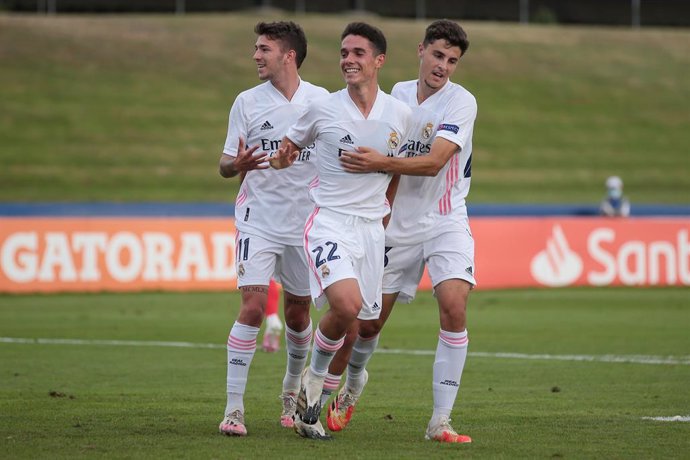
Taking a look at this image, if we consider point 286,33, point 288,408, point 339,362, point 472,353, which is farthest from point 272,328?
point 286,33

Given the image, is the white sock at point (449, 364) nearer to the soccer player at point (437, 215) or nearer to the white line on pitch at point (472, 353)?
the soccer player at point (437, 215)

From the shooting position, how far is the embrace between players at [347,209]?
27.5 feet

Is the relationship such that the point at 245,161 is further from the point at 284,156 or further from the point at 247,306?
the point at 247,306

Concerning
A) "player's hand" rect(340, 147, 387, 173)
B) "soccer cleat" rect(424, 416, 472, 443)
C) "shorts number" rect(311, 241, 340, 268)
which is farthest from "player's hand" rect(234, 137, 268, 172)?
"soccer cleat" rect(424, 416, 472, 443)

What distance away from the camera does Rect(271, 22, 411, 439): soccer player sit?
8.35 meters

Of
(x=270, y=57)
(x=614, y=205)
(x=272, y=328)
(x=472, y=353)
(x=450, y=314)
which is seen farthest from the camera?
(x=614, y=205)

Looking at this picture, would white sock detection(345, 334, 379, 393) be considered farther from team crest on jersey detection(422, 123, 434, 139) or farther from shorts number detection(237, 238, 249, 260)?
team crest on jersey detection(422, 123, 434, 139)

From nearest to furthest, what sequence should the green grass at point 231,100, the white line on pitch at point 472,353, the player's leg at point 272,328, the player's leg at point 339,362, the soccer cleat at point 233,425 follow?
the soccer cleat at point 233,425 < the player's leg at point 339,362 < the white line on pitch at point 472,353 < the player's leg at point 272,328 < the green grass at point 231,100

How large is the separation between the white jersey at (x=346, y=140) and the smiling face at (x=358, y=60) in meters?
0.15

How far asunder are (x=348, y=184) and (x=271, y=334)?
238 inches

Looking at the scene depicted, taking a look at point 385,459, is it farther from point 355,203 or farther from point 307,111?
point 307,111

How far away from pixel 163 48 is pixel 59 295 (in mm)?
30495

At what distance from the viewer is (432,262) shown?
876 centimetres

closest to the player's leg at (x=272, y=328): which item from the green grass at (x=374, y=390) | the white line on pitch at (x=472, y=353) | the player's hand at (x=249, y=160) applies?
the green grass at (x=374, y=390)
